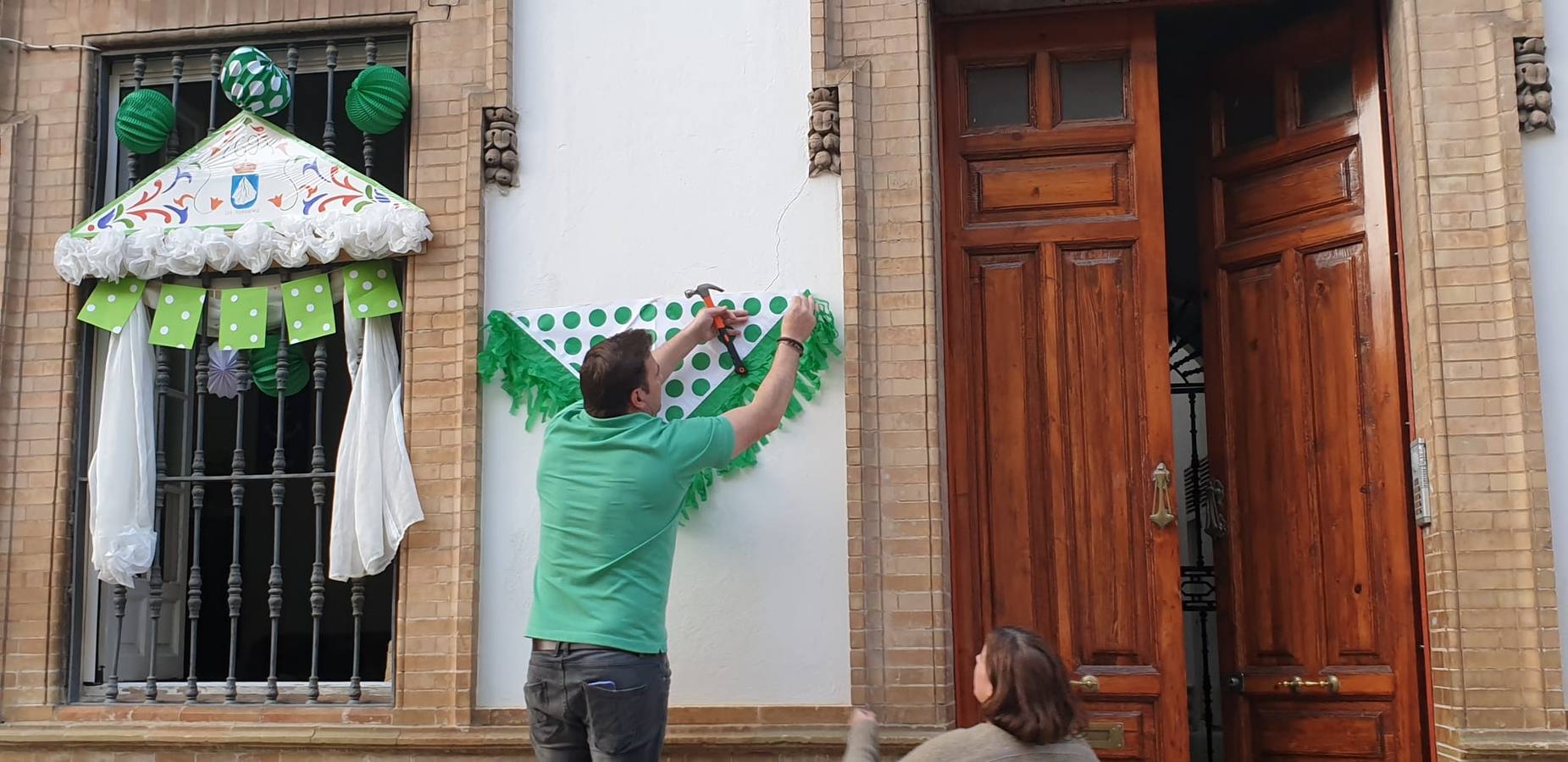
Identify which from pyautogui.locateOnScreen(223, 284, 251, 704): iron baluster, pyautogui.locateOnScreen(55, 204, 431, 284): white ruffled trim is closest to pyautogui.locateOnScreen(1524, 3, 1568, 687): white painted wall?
pyautogui.locateOnScreen(55, 204, 431, 284): white ruffled trim

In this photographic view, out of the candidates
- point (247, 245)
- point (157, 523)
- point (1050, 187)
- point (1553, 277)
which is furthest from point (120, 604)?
point (1553, 277)

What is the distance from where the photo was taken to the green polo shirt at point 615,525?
4.53 meters

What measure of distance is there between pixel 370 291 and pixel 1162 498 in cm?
314

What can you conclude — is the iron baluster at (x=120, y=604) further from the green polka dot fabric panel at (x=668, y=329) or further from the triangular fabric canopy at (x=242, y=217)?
the green polka dot fabric panel at (x=668, y=329)

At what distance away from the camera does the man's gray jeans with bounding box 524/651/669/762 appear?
4.40 metres

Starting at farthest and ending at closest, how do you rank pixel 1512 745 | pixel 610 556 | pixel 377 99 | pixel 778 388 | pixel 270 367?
pixel 270 367, pixel 377 99, pixel 1512 745, pixel 778 388, pixel 610 556

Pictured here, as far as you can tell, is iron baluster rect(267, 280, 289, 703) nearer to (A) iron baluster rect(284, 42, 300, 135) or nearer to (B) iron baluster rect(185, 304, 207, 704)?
(B) iron baluster rect(185, 304, 207, 704)

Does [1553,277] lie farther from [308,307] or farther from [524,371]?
[308,307]

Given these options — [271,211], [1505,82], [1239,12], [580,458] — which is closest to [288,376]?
[271,211]

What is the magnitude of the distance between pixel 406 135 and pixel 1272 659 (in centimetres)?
400

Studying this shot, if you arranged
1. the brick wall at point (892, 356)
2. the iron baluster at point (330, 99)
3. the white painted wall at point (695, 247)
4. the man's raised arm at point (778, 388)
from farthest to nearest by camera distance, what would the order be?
1. the iron baluster at point (330, 99)
2. the white painted wall at point (695, 247)
3. the brick wall at point (892, 356)
4. the man's raised arm at point (778, 388)

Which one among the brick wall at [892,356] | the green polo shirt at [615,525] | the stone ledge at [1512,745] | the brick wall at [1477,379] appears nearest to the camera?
the green polo shirt at [615,525]

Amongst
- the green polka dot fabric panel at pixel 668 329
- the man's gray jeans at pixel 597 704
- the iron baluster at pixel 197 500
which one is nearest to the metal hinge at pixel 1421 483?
the green polka dot fabric panel at pixel 668 329

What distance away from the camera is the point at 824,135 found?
576cm
